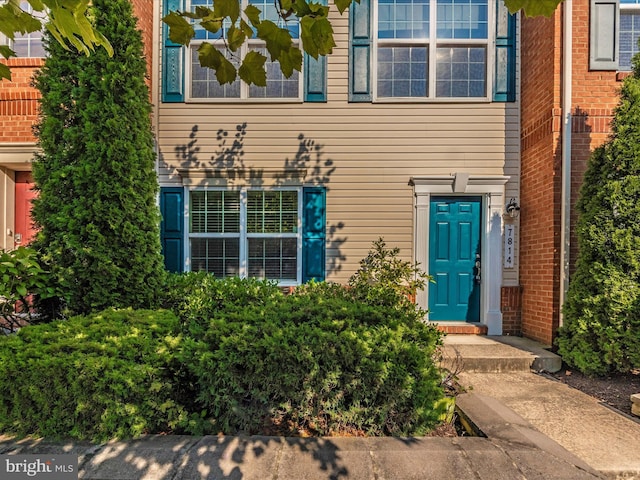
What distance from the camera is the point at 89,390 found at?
7.29 feet

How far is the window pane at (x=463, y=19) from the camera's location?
5102 mm

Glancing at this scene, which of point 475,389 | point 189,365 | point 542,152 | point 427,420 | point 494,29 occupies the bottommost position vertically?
point 475,389

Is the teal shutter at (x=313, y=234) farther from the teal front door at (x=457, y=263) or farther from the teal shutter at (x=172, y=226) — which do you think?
the teal shutter at (x=172, y=226)

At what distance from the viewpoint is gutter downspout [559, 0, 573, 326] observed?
4.38m

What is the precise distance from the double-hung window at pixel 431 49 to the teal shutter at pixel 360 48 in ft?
0.44

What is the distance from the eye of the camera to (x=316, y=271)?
522 centimetres

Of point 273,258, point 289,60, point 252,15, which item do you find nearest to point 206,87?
point 273,258

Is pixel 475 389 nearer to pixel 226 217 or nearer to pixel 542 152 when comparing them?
pixel 542 152

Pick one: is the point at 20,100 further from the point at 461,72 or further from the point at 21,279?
the point at 461,72

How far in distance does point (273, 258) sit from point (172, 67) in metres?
3.41

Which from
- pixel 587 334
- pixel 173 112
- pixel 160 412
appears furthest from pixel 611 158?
pixel 173 112

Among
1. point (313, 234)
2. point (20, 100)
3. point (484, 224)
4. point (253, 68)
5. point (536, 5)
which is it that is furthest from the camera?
point (313, 234)

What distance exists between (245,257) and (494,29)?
5.22m
